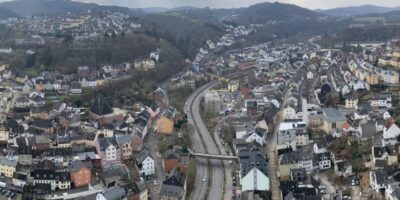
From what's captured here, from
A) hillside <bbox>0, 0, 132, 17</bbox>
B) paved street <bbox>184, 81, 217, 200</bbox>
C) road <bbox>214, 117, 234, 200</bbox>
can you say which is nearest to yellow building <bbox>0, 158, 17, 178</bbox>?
paved street <bbox>184, 81, 217, 200</bbox>

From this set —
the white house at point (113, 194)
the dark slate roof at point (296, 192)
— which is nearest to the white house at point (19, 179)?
the white house at point (113, 194)

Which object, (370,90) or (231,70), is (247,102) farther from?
(231,70)

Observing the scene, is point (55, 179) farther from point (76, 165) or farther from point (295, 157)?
point (295, 157)

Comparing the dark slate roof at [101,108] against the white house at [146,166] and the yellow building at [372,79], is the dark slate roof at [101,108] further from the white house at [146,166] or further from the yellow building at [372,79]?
the yellow building at [372,79]

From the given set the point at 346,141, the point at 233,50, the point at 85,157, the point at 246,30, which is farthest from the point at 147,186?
the point at 246,30

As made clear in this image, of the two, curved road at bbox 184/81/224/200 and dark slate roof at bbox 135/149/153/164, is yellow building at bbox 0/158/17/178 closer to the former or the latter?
dark slate roof at bbox 135/149/153/164

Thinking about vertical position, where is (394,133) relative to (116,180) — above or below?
above

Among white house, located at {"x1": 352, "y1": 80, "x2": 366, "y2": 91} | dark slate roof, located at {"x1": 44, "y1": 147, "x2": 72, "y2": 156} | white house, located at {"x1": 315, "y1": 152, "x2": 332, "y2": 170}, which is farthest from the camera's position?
white house, located at {"x1": 352, "y1": 80, "x2": 366, "y2": 91}
